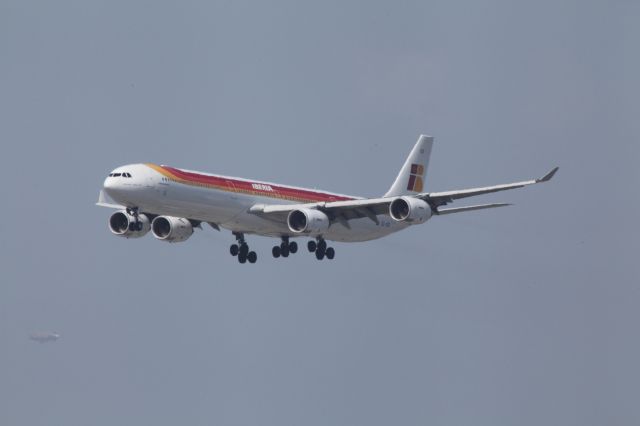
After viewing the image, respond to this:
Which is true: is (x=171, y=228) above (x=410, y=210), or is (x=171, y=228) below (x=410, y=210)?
below

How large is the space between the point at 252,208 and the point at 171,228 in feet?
19.5

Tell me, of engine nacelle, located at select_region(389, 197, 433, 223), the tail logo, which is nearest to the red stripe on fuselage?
engine nacelle, located at select_region(389, 197, 433, 223)

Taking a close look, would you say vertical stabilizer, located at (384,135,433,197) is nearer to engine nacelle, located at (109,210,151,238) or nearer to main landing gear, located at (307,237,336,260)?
main landing gear, located at (307,237,336,260)

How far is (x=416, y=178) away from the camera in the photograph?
94812mm

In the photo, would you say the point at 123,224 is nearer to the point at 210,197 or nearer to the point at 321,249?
the point at 210,197

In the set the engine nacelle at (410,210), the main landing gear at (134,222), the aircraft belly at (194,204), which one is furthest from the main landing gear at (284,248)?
the main landing gear at (134,222)

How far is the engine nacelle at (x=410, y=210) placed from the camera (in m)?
79.1

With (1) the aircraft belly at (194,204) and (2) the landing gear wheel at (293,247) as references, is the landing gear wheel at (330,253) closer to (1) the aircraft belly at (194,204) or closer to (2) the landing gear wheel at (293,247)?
(2) the landing gear wheel at (293,247)

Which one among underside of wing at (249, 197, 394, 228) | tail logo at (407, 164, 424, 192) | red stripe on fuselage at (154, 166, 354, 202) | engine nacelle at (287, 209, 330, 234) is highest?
tail logo at (407, 164, 424, 192)

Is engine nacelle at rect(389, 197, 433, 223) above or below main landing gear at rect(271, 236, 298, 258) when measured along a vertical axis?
above

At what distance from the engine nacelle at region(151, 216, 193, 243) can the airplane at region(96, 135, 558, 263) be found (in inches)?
2.2

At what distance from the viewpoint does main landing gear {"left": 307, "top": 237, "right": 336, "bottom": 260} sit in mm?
85438

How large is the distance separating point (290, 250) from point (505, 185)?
51.0ft

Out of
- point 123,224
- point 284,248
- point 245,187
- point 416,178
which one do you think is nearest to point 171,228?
point 123,224
